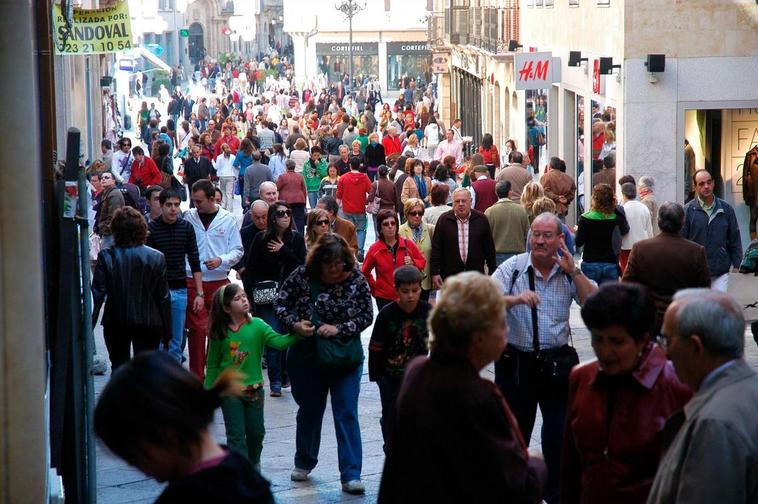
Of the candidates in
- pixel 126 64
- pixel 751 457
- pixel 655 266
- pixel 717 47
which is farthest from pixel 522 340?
pixel 126 64

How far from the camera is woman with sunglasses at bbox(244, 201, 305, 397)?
11.1 metres

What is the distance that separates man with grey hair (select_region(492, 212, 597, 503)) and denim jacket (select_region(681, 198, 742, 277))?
5.00 meters

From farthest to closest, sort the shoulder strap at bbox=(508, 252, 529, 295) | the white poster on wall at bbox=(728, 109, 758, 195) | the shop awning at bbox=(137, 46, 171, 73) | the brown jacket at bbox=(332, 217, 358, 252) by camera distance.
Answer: the shop awning at bbox=(137, 46, 171, 73) → the white poster on wall at bbox=(728, 109, 758, 195) → the brown jacket at bbox=(332, 217, 358, 252) → the shoulder strap at bbox=(508, 252, 529, 295)

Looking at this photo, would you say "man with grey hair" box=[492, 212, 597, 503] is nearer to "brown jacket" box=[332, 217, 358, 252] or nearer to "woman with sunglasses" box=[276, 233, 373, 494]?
"woman with sunglasses" box=[276, 233, 373, 494]

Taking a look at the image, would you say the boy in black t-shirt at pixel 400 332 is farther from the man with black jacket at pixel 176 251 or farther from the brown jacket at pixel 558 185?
the brown jacket at pixel 558 185

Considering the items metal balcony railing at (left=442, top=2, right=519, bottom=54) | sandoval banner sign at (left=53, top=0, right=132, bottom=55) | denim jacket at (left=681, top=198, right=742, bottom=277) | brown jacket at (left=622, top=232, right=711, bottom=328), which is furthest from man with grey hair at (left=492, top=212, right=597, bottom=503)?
metal balcony railing at (left=442, top=2, right=519, bottom=54)

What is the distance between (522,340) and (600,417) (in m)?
2.64

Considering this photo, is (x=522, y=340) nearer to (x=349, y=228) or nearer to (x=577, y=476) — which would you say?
(x=577, y=476)

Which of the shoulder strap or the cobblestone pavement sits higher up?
the shoulder strap

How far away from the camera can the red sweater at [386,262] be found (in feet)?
36.5

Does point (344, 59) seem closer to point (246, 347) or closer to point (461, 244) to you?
point (461, 244)

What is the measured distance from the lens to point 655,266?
9.55 metres

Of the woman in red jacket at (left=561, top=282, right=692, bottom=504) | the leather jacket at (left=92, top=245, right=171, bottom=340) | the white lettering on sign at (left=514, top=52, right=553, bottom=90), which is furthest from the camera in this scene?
the white lettering on sign at (left=514, top=52, right=553, bottom=90)

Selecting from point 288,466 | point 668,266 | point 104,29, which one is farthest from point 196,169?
point 668,266
